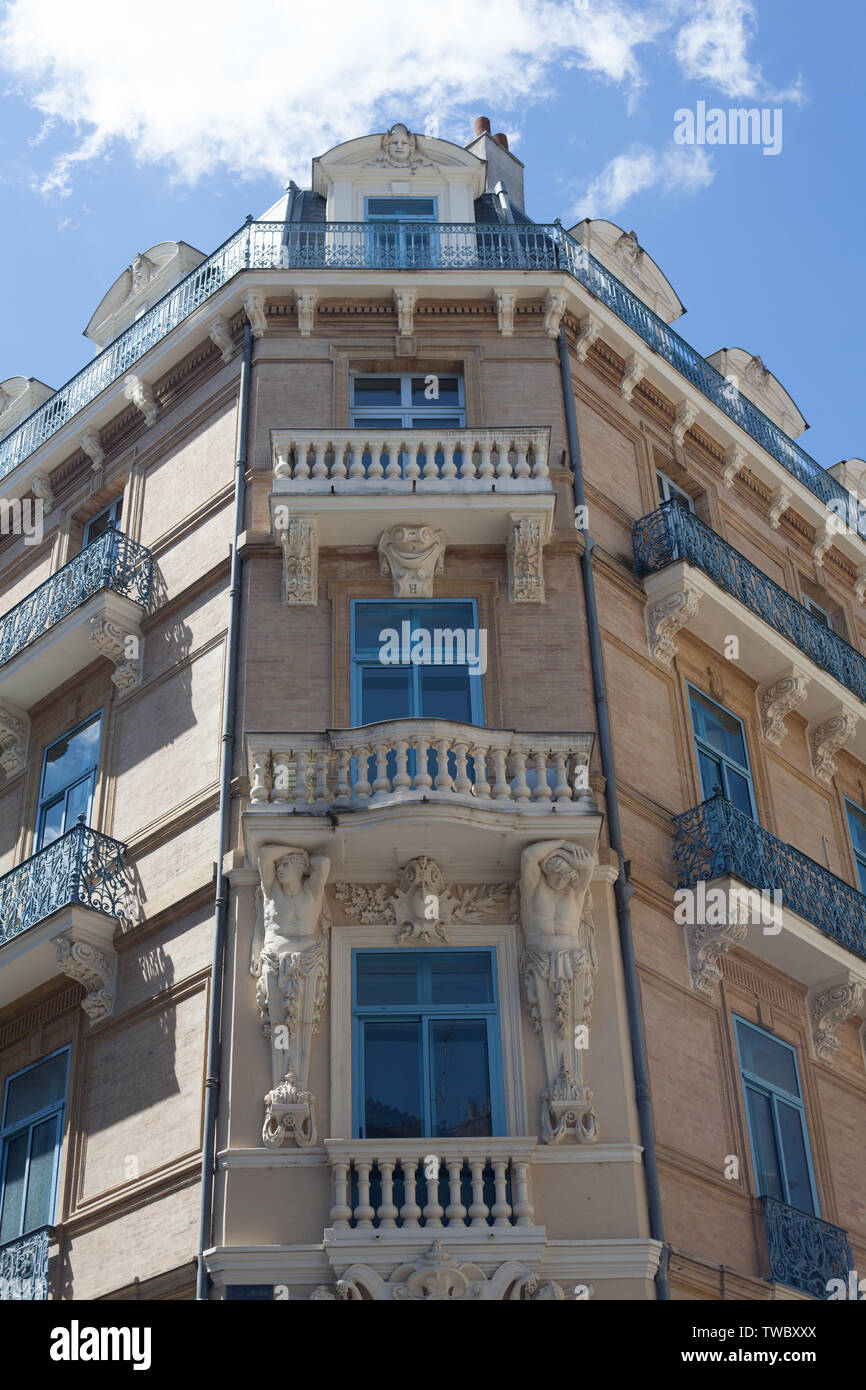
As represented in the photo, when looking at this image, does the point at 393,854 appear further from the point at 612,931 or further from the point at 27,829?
the point at 27,829

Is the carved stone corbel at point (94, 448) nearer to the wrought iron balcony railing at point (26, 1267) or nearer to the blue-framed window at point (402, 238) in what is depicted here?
the blue-framed window at point (402, 238)

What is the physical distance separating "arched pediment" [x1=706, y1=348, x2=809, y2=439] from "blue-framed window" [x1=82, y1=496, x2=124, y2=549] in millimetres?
9290

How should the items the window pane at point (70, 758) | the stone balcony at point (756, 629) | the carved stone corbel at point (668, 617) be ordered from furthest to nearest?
the window pane at point (70, 758) → the stone balcony at point (756, 629) → the carved stone corbel at point (668, 617)

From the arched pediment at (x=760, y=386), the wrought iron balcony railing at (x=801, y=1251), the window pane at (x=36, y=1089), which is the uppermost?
the arched pediment at (x=760, y=386)

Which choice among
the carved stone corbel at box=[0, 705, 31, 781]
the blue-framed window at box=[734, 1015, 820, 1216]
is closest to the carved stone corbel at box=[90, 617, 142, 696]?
the carved stone corbel at box=[0, 705, 31, 781]

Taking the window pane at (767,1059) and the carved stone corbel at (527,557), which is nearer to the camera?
the window pane at (767,1059)

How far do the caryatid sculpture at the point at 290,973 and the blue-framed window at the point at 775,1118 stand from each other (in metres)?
4.79

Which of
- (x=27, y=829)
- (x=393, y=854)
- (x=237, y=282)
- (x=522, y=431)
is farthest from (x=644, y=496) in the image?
(x=27, y=829)

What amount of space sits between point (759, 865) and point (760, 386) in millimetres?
10817

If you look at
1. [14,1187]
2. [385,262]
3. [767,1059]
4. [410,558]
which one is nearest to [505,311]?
[385,262]

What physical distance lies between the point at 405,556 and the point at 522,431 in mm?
2057

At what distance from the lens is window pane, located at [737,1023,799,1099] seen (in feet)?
56.7

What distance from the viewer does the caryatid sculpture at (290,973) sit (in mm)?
14586

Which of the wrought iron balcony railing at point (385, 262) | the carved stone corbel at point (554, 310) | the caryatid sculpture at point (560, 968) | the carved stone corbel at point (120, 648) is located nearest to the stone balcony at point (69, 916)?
the carved stone corbel at point (120, 648)
